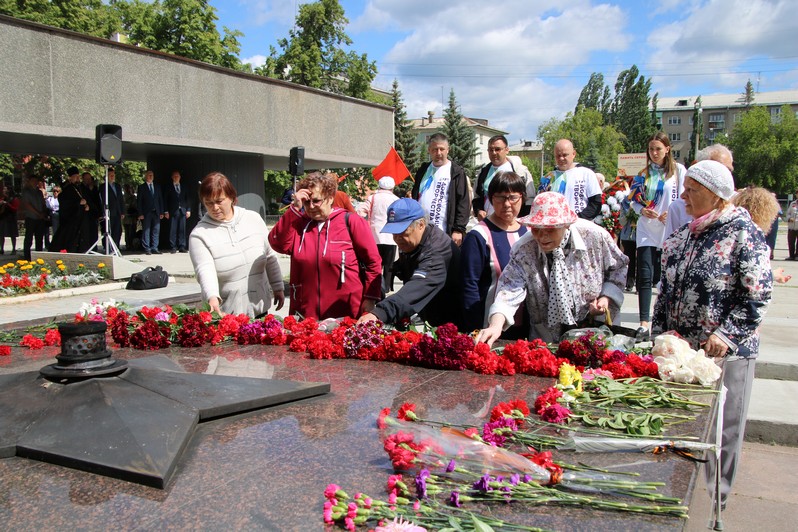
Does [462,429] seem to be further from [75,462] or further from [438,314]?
[438,314]

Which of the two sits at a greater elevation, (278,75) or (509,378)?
(278,75)

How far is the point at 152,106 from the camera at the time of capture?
14.4 m

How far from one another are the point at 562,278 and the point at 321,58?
125ft

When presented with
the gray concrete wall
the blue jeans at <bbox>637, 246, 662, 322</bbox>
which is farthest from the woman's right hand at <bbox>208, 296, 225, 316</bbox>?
the gray concrete wall

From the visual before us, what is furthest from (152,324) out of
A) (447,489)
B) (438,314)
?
(447,489)

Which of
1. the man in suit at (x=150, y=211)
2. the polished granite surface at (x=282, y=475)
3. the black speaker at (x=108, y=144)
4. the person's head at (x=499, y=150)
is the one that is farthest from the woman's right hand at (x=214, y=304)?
the man in suit at (x=150, y=211)

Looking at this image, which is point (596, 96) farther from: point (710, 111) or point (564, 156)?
point (564, 156)

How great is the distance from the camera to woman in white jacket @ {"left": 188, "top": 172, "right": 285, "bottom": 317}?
4.27m

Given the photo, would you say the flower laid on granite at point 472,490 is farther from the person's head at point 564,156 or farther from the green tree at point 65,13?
the green tree at point 65,13

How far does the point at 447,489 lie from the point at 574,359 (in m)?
1.40

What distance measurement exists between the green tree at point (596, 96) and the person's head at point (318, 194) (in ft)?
309

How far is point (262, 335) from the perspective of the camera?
3.86 m

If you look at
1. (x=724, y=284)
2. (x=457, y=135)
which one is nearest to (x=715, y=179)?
(x=724, y=284)

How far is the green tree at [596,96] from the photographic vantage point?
305 ft
